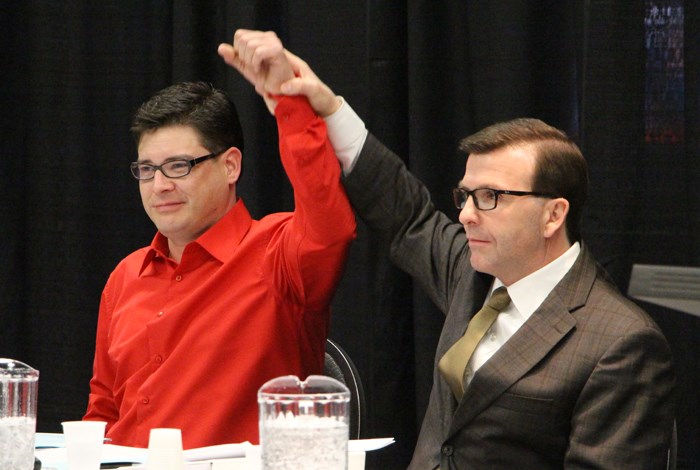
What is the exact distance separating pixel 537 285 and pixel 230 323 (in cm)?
69

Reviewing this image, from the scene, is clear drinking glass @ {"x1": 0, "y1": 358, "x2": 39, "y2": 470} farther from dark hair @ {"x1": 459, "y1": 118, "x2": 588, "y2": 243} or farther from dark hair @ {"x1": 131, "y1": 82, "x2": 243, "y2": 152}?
dark hair @ {"x1": 459, "y1": 118, "x2": 588, "y2": 243}

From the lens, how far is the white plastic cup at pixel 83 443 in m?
1.68

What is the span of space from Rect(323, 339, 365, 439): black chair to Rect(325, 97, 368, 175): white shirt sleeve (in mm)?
456

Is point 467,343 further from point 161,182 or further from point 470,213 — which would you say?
point 161,182

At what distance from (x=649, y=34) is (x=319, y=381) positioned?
67.1 inches

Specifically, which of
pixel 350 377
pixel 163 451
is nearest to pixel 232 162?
pixel 350 377

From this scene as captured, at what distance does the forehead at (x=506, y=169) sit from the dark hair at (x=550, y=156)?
0.01 m

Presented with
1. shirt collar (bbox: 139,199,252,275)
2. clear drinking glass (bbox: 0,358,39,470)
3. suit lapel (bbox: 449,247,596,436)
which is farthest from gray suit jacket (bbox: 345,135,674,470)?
clear drinking glass (bbox: 0,358,39,470)

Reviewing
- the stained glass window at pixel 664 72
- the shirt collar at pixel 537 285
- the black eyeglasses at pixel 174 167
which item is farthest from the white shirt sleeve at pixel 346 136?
the stained glass window at pixel 664 72

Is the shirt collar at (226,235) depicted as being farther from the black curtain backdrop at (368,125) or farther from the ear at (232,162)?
the black curtain backdrop at (368,125)

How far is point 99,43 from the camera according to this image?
11.5ft

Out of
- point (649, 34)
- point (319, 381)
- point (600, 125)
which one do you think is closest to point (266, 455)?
point (319, 381)

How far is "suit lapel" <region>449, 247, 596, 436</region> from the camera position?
196cm

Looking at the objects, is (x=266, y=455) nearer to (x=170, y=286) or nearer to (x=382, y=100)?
(x=170, y=286)
